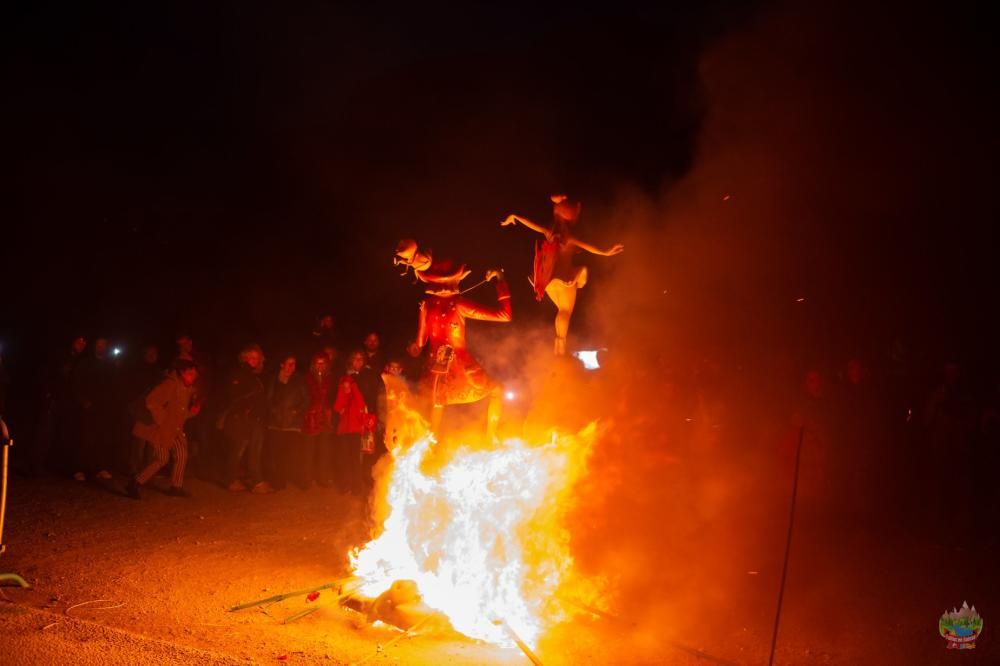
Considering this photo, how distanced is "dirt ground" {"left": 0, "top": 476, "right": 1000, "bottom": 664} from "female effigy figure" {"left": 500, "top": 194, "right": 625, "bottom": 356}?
284 cm

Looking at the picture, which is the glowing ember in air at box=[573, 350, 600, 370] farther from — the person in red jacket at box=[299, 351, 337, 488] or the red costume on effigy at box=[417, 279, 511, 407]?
the person in red jacket at box=[299, 351, 337, 488]

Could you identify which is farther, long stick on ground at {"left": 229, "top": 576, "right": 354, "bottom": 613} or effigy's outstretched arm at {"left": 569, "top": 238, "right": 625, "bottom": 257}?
effigy's outstretched arm at {"left": 569, "top": 238, "right": 625, "bottom": 257}

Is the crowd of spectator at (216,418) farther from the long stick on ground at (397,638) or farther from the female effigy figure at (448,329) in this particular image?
the long stick on ground at (397,638)

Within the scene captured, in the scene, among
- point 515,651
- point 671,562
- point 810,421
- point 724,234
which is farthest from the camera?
point 724,234

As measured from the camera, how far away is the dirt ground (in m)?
4.88

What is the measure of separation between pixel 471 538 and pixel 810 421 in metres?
4.88

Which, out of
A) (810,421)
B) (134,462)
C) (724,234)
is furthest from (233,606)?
(724,234)

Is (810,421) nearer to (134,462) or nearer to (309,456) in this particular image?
(309,456)

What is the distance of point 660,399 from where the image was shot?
8.02 metres
